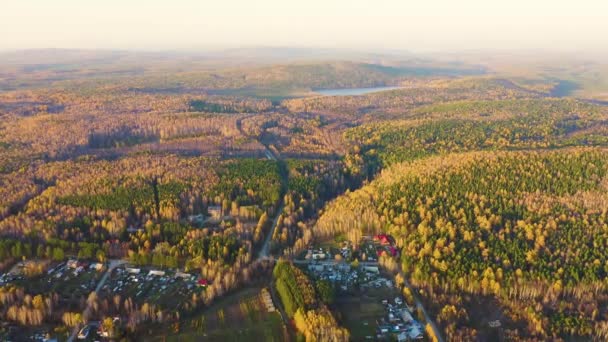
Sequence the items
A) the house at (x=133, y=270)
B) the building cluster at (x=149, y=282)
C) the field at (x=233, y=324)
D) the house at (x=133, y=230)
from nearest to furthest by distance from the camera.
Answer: the field at (x=233, y=324), the building cluster at (x=149, y=282), the house at (x=133, y=270), the house at (x=133, y=230)

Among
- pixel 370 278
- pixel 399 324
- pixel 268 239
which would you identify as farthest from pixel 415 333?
pixel 268 239

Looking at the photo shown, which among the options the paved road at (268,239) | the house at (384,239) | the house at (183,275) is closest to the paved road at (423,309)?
the house at (384,239)

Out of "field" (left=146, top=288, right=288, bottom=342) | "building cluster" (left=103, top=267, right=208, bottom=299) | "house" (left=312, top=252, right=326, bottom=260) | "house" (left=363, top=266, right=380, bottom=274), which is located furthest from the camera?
"house" (left=312, top=252, right=326, bottom=260)

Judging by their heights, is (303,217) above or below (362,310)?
above

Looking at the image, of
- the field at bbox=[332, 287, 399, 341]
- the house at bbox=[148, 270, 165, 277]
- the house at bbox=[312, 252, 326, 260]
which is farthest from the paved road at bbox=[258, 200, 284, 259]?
the field at bbox=[332, 287, 399, 341]

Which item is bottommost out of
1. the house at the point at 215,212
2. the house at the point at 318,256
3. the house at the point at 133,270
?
the house at the point at 133,270

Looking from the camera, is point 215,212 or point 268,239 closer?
point 268,239

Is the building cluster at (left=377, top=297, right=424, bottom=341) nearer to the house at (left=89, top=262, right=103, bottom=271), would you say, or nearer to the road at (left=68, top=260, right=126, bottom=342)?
the road at (left=68, top=260, right=126, bottom=342)

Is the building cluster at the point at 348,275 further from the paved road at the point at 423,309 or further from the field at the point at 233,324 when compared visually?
the field at the point at 233,324

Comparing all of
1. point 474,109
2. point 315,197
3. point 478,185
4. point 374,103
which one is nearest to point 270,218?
point 315,197

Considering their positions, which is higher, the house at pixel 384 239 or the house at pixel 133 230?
the house at pixel 133 230

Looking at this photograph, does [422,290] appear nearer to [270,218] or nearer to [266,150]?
[270,218]

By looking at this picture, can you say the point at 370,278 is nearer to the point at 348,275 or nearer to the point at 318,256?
the point at 348,275
